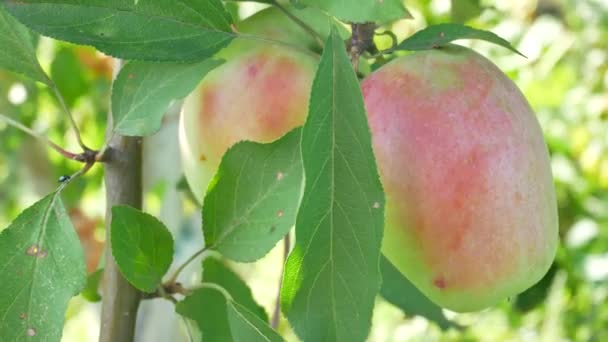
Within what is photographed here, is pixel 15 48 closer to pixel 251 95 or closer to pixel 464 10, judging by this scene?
pixel 251 95

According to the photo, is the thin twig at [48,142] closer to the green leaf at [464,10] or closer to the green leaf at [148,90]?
the green leaf at [148,90]

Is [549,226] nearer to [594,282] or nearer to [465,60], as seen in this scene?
[465,60]

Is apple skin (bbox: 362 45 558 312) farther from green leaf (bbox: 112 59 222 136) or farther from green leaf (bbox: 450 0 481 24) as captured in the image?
green leaf (bbox: 450 0 481 24)

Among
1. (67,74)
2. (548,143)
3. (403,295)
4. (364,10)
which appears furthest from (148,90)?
(548,143)

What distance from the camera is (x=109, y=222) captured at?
60 cm

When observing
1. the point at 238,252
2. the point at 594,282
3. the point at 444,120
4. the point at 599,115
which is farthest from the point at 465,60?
the point at 599,115

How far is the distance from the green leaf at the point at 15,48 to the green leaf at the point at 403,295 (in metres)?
0.32

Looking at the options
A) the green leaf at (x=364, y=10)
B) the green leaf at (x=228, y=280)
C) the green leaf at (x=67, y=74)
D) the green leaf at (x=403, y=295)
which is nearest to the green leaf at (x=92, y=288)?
the green leaf at (x=228, y=280)

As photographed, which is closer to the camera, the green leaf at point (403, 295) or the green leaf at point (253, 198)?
the green leaf at point (253, 198)

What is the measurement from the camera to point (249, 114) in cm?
58

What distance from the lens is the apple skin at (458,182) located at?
0.51 metres

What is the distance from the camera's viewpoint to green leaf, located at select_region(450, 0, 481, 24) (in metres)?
0.76

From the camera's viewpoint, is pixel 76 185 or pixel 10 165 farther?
pixel 10 165

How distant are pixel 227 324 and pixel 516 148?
9.3 inches
